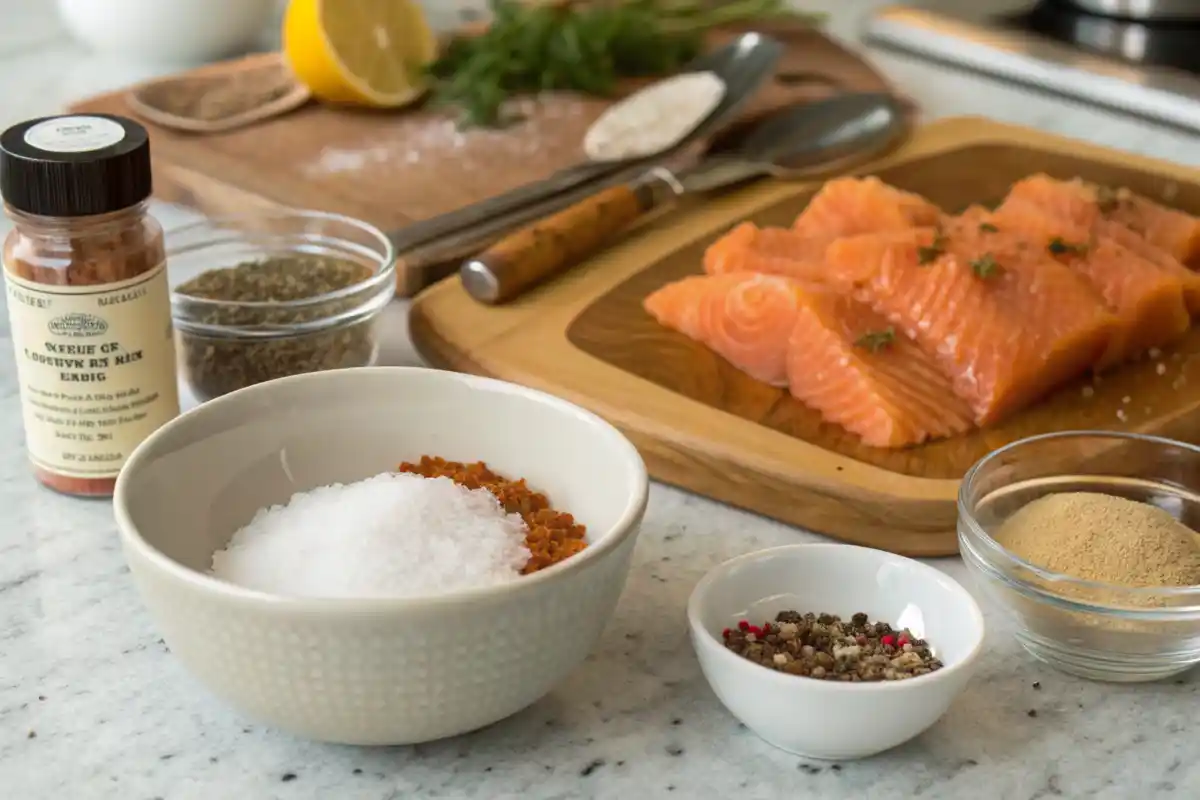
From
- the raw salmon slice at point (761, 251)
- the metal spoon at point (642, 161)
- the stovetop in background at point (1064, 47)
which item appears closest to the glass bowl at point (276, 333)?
the metal spoon at point (642, 161)

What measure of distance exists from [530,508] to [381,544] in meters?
0.18

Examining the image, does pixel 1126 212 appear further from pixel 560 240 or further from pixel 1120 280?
pixel 560 240

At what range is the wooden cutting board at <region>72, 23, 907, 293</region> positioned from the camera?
6.60 feet

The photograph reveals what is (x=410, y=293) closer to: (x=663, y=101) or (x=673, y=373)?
(x=673, y=373)

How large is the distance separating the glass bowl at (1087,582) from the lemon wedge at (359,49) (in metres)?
1.34

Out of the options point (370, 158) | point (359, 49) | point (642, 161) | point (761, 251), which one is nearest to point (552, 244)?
point (761, 251)

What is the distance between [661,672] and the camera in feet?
3.92

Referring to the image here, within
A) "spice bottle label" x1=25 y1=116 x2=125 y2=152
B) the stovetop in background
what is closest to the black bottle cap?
"spice bottle label" x1=25 y1=116 x2=125 y2=152

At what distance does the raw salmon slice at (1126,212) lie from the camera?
180 cm

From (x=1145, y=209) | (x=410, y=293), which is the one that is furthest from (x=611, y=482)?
(x=1145, y=209)

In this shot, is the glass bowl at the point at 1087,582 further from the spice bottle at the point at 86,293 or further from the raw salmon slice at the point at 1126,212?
the spice bottle at the point at 86,293

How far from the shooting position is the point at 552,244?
5.83 ft

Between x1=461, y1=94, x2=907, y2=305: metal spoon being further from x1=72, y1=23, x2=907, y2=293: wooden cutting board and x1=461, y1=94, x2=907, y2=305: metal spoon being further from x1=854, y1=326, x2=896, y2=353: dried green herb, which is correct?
x1=854, y1=326, x2=896, y2=353: dried green herb

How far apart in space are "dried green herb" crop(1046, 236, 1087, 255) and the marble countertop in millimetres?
517
